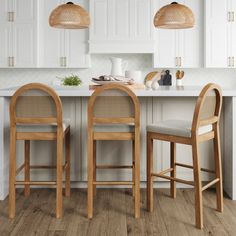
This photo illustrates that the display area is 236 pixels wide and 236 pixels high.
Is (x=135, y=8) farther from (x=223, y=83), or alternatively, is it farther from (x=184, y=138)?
(x=184, y=138)

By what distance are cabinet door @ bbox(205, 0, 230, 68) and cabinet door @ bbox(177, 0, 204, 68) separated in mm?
114

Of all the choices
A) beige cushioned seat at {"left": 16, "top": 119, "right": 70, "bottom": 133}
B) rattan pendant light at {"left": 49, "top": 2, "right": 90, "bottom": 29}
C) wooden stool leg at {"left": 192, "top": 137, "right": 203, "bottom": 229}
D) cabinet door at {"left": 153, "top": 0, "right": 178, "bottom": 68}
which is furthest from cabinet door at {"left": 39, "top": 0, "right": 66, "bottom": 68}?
wooden stool leg at {"left": 192, "top": 137, "right": 203, "bottom": 229}

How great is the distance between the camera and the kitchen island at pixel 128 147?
3670 millimetres

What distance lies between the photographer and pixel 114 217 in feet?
10.4

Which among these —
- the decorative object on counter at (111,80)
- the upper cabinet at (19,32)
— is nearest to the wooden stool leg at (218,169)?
the decorative object on counter at (111,80)

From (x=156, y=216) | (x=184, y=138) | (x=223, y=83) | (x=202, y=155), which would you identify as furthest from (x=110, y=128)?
(x=223, y=83)

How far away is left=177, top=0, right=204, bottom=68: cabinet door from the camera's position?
6172mm

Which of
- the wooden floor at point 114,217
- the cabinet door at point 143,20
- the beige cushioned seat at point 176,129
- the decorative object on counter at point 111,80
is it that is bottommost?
the wooden floor at point 114,217

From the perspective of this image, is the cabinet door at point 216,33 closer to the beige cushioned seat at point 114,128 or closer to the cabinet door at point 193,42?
the cabinet door at point 193,42

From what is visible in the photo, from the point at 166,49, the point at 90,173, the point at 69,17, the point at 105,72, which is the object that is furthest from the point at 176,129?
the point at 105,72

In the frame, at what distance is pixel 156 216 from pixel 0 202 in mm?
1289

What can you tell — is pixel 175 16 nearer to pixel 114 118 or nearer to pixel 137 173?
pixel 114 118

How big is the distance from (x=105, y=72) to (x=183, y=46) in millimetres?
1227

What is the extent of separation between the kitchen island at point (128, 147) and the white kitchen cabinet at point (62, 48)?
8.12 feet
